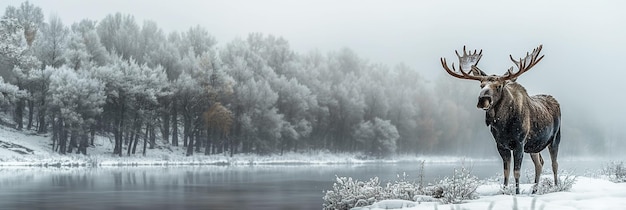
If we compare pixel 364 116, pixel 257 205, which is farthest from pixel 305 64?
pixel 257 205

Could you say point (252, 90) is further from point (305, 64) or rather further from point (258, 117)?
point (305, 64)

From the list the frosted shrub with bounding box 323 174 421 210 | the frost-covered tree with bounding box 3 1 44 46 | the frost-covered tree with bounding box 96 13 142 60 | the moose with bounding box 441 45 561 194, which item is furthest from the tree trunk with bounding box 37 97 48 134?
the moose with bounding box 441 45 561 194

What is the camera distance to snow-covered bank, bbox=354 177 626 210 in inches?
393

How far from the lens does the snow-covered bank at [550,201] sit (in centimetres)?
998

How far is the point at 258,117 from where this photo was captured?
70.2 meters

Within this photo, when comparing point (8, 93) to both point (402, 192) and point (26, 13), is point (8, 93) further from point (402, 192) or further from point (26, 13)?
point (402, 192)

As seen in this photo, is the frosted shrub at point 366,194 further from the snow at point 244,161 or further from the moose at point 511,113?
the moose at point 511,113

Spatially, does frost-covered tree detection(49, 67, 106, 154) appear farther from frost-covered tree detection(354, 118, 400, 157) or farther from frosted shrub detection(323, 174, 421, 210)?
frosted shrub detection(323, 174, 421, 210)

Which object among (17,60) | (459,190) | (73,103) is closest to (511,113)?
(459,190)

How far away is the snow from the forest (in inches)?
63.8

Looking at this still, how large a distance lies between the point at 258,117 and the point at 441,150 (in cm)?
3512

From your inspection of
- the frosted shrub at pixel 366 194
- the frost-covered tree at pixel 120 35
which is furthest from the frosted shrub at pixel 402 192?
the frost-covered tree at pixel 120 35

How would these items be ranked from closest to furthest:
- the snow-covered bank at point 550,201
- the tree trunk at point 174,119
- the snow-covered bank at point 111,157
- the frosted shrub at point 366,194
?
the snow-covered bank at point 550,201 < the frosted shrub at point 366,194 < the snow-covered bank at point 111,157 < the tree trunk at point 174,119

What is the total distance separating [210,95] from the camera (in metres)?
67.3
